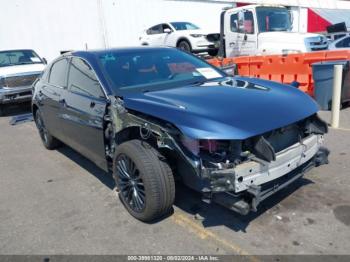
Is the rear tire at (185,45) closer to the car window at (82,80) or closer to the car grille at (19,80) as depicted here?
the car grille at (19,80)

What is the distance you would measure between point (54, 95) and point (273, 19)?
28.6 feet

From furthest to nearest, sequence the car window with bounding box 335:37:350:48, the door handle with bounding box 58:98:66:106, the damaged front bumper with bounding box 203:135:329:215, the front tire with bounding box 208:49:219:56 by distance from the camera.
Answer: the front tire with bounding box 208:49:219:56, the car window with bounding box 335:37:350:48, the door handle with bounding box 58:98:66:106, the damaged front bumper with bounding box 203:135:329:215

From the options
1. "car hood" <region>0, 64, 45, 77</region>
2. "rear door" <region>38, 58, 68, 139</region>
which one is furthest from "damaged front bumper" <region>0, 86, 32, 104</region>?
"rear door" <region>38, 58, 68, 139</region>

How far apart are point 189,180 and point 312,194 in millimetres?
1519

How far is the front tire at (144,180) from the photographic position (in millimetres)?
3197

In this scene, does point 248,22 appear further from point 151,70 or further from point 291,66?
point 151,70

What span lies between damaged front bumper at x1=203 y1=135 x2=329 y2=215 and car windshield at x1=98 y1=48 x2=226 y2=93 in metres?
1.41

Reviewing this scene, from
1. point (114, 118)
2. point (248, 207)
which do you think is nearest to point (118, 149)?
point (114, 118)

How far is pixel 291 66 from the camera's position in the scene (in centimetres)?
839

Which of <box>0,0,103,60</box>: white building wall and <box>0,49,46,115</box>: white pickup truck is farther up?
<box>0,0,103,60</box>: white building wall

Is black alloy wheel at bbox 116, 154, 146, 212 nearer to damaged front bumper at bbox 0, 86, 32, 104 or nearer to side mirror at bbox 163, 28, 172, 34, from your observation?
damaged front bumper at bbox 0, 86, 32, 104

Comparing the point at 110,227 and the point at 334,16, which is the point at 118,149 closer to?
the point at 110,227

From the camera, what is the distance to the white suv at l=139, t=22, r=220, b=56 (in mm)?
14445

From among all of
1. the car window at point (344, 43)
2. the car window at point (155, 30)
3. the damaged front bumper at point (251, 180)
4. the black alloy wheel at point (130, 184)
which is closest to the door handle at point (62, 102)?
the black alloy wheel at point (130, 184)
